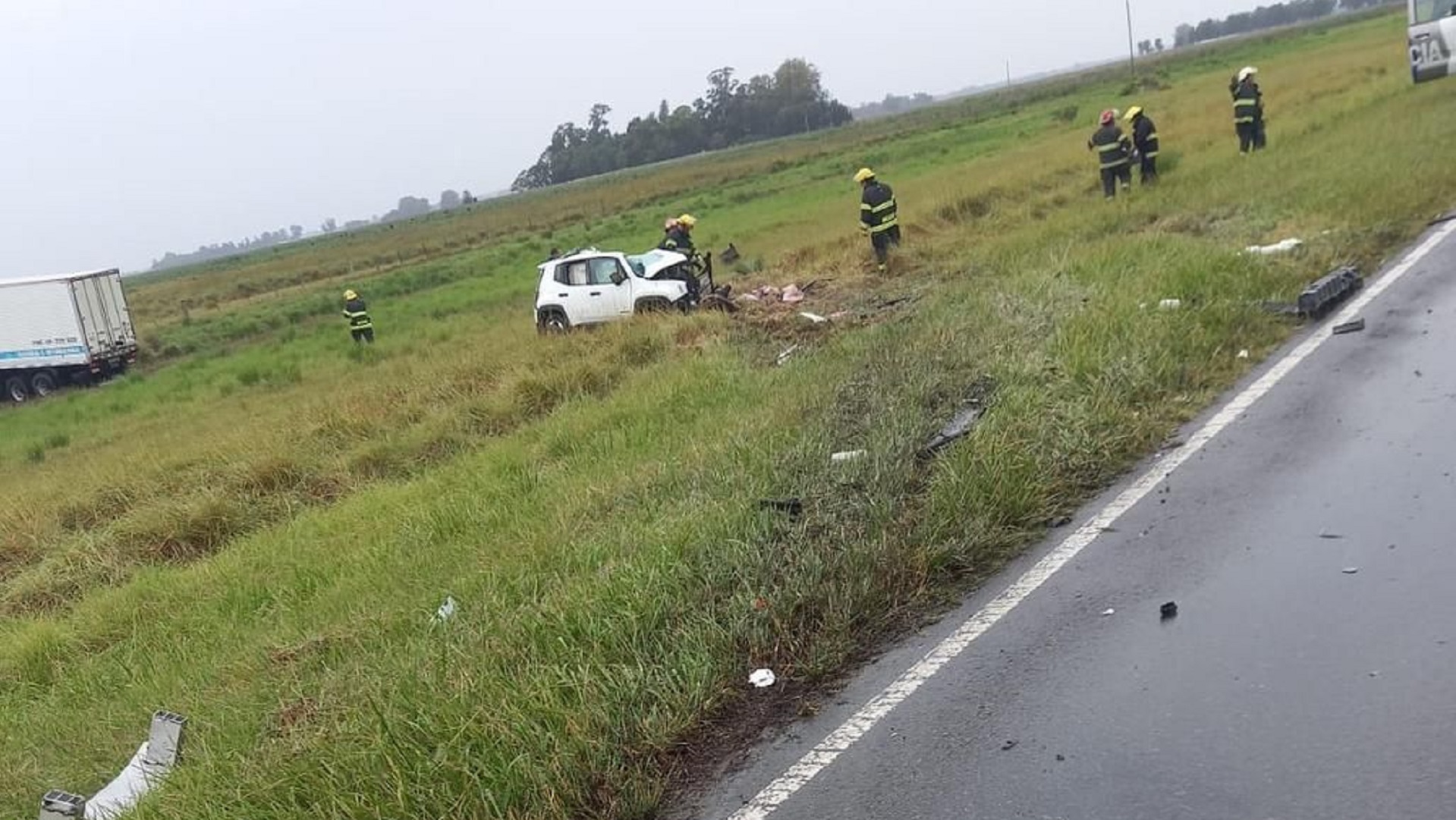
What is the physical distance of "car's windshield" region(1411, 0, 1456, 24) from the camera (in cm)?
→ 1886

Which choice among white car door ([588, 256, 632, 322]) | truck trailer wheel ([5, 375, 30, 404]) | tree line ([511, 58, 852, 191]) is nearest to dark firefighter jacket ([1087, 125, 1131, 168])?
white car door ([588, 256, 632, 322])

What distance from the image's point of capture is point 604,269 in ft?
52.8

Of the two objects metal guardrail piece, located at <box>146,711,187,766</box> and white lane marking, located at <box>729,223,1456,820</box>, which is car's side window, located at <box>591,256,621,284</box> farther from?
metal guardrail piece, located at <box>146,711,187,766</box>

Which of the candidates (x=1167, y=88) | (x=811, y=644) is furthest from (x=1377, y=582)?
(x=1167, y=88)

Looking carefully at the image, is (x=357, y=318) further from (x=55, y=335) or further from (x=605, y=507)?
(x=605, y=507)

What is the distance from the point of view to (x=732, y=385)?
905 cm

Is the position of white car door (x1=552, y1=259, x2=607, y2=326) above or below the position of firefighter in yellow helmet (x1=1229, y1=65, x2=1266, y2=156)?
below

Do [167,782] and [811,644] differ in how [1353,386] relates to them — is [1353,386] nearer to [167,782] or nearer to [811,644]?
[811,644]

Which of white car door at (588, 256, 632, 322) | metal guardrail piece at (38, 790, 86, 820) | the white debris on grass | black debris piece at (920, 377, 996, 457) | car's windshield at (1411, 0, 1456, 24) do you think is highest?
car's windshield at (1411, 0, 1456, 24)

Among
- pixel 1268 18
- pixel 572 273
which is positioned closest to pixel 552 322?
pixel 572 273

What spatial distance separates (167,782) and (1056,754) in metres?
3.19

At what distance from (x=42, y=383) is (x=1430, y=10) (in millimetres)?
34388

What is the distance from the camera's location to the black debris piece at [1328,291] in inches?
318

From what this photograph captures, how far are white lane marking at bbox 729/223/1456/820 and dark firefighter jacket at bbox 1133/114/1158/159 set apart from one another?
11.2m
